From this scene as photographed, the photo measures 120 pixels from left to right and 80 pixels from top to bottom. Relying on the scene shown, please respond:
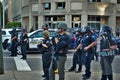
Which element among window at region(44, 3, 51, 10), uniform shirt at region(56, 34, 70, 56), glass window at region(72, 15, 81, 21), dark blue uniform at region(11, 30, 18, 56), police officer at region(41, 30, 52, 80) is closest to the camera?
uniform shirt at region(56, 34, 70, 56)

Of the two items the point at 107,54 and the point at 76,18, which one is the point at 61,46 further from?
the point at 76,18

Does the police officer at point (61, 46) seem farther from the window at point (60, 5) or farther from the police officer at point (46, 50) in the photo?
the window at point (60, 5)

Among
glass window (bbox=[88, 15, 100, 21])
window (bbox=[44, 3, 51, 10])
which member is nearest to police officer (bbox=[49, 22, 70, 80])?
glass window (bbox=[88, 15, 100, 21])

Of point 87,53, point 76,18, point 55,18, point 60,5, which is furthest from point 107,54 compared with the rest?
point 55,18

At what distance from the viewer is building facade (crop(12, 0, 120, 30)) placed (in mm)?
64312

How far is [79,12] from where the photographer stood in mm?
64312

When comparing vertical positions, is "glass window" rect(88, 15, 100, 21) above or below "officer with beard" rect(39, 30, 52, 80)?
above

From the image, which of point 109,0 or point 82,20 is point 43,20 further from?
point 109,0

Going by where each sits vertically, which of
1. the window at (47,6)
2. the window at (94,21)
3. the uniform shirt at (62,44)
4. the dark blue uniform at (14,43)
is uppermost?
the window at (47,6)

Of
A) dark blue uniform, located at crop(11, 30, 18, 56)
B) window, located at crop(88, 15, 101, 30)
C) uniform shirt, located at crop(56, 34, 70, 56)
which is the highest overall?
window, located at crop(88, 15, 101, 30)

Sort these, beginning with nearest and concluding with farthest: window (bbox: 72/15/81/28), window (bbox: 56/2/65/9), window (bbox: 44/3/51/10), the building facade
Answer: the building facade → window (bbox: 72/15/81/28) → window (bbox: 56/2/65/9) → window (bbox: 44/3/51/10)

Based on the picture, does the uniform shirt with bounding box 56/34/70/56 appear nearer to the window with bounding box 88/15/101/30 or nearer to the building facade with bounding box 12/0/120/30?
the building facade with bounding box 12/0/120/30

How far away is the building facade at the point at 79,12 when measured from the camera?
64312 mm

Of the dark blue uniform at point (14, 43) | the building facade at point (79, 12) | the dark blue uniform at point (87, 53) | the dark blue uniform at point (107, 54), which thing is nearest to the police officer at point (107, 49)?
the dark blue uniform at point (107, 54)
